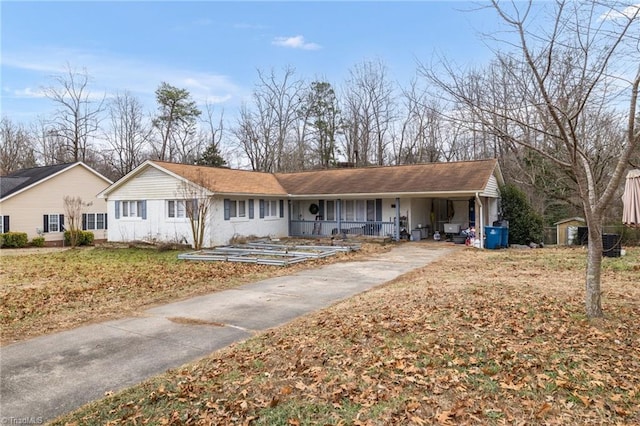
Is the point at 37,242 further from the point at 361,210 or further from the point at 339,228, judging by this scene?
the point at 361,210

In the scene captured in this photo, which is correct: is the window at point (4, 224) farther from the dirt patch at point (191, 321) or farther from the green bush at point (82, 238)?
the dirt patch at point (191, 321)

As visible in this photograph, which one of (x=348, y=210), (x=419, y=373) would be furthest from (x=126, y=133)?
(x=419, y=373)

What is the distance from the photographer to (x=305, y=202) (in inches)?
999

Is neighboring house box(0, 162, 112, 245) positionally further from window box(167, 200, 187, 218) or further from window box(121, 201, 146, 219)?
window box(167, 200, 187, 218)

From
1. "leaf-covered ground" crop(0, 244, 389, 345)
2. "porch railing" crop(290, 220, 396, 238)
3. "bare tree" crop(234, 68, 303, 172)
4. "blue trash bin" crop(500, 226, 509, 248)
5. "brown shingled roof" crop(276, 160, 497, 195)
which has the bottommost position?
"leaf-covered ground" crop(0, 244, 389, 345)

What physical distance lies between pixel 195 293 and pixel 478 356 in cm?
686

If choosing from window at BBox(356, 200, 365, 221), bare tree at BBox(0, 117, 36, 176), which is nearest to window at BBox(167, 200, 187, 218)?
window at BBox(356, 200, 365, 221)

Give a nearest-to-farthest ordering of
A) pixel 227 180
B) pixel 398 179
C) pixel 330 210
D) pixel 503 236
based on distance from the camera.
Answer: pixel 503 236 → pixel 227 180 → pixel 398 179 → pixel 330 210

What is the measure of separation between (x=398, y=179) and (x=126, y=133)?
2864cm

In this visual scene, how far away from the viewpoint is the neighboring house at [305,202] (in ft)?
65.2

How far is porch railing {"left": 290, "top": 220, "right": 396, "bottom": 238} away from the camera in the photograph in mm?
21764

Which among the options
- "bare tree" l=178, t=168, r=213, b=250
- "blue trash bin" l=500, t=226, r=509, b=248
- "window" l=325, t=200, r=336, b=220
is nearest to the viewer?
"blue trash bin" l=500, t=226, r=509, b=248

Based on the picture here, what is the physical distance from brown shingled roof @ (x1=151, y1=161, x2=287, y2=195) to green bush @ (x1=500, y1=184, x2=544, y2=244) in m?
12.6

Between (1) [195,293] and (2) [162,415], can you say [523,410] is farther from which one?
(1) [195,293]
